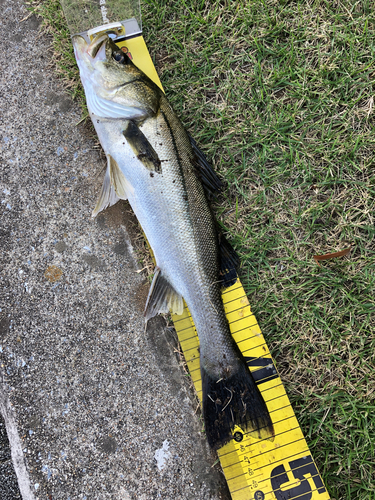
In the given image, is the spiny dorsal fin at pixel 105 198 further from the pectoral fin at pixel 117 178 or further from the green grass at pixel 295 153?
the green grass at pixel 295 153

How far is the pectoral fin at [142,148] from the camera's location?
90.6 inches

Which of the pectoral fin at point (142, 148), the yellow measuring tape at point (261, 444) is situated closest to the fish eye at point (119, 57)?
the pectoral fin at point (142, 148)

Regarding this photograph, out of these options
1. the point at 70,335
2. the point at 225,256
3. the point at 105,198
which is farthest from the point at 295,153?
the point at 70,335

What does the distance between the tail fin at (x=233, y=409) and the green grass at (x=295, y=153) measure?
1.67ft

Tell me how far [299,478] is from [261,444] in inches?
13.5

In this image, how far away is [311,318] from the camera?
8.71 ft

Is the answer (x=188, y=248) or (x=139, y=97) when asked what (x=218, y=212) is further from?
(x=139, y=97)

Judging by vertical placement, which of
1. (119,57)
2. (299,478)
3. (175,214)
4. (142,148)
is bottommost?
(299,478)

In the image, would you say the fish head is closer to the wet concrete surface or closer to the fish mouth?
the fish mouth

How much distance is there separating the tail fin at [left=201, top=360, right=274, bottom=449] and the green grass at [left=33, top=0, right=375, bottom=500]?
20.1 inches

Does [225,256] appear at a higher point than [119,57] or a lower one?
lower

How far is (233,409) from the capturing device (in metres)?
2.22

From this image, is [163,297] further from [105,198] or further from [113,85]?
[113,85]

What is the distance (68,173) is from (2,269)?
1021 mm
